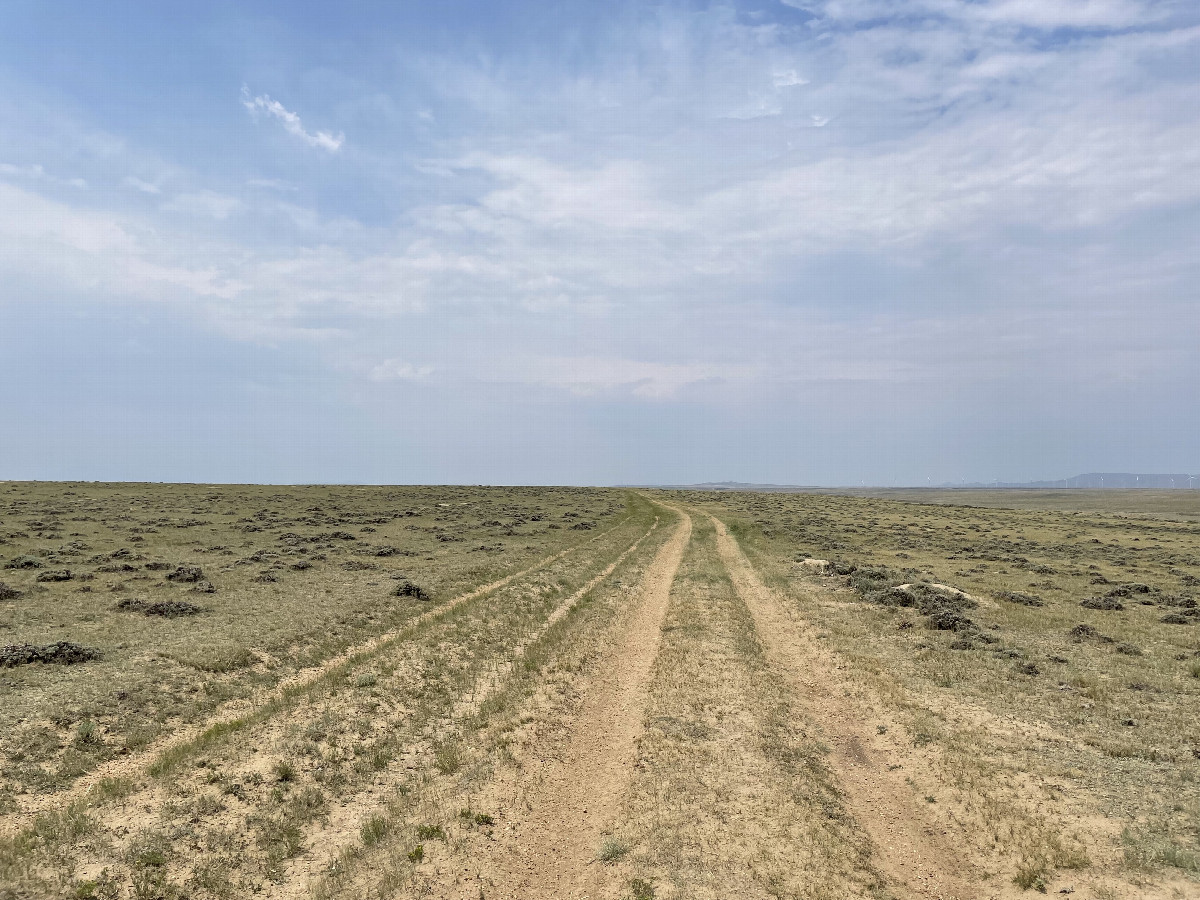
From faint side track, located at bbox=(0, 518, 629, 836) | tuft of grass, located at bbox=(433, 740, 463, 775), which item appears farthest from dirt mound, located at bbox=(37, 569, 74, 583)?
tuft of grass, located at bbox=(433, 740, 463, 775)

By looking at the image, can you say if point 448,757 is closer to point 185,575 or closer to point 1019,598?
point 185,575

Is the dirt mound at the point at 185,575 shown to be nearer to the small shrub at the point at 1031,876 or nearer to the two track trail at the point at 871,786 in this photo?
the two track trail at the point at 871,786

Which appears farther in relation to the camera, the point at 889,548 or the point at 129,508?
the point at 129,508

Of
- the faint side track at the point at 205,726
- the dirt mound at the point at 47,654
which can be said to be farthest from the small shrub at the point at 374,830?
the dirt mound at the point at 47,654

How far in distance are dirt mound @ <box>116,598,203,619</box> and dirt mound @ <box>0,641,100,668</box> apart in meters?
4.90

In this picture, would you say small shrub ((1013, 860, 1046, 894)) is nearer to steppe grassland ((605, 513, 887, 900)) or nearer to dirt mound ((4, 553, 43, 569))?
steppe grassland ((605, 513, 887, 900))

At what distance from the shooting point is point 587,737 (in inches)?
534

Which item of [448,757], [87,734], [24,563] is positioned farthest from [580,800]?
[24,563]

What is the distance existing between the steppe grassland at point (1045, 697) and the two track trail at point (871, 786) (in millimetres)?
559

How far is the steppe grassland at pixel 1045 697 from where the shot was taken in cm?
952

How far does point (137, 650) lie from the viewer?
60.5 ft

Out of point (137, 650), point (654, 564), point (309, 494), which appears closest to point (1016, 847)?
point (137, 650)

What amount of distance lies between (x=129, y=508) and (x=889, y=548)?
2820 inches

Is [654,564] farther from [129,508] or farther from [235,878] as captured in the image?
[129,508]
